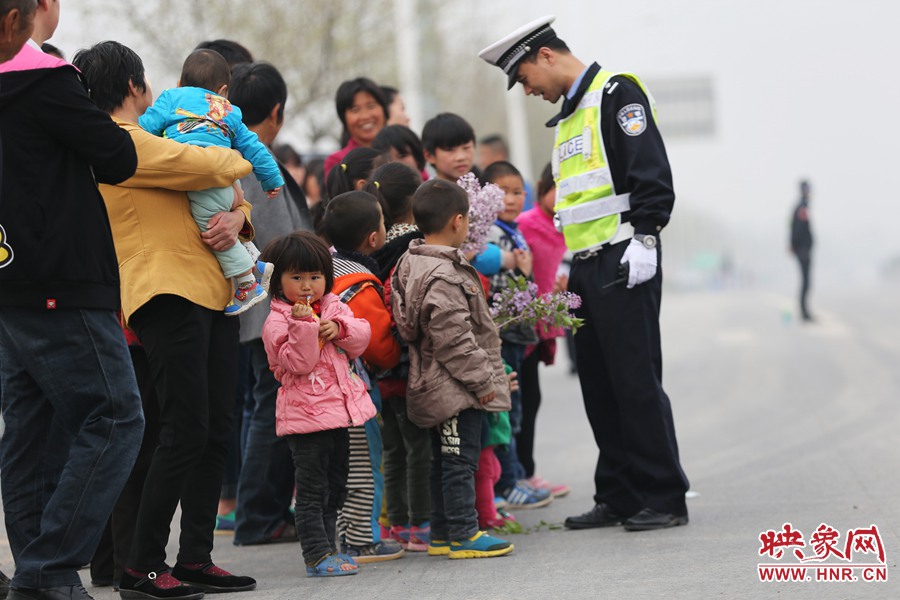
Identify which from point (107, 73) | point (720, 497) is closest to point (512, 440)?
point (720, 497)

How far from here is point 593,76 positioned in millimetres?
6598

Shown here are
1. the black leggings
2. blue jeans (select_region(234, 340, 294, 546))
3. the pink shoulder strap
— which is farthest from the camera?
the black leggings

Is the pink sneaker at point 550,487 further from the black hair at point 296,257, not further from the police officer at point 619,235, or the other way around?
the black hair at point 296,257

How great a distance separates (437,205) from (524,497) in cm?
219

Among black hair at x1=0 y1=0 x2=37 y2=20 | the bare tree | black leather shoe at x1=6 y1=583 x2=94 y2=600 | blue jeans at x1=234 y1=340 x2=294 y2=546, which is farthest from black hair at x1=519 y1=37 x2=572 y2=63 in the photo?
the bare tree

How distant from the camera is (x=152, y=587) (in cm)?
507

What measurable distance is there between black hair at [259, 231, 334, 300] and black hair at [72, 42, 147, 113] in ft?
2.80

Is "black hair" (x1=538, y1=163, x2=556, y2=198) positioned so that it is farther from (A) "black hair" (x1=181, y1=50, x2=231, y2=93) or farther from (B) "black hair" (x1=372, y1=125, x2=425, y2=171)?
(A) "black hair" (x1=181, y1=50, x2=231, y2=93)

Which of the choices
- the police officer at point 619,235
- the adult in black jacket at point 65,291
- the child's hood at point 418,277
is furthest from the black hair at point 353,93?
the adult in black jacket at point 65,291

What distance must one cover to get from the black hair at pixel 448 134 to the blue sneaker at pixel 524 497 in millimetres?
1875

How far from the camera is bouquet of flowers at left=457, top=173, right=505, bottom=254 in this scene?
656 cm

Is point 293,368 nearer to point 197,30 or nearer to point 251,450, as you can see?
point 251,450

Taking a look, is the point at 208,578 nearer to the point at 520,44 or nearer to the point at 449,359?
the point at 449,359

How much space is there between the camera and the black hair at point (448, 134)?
7.34 meters
